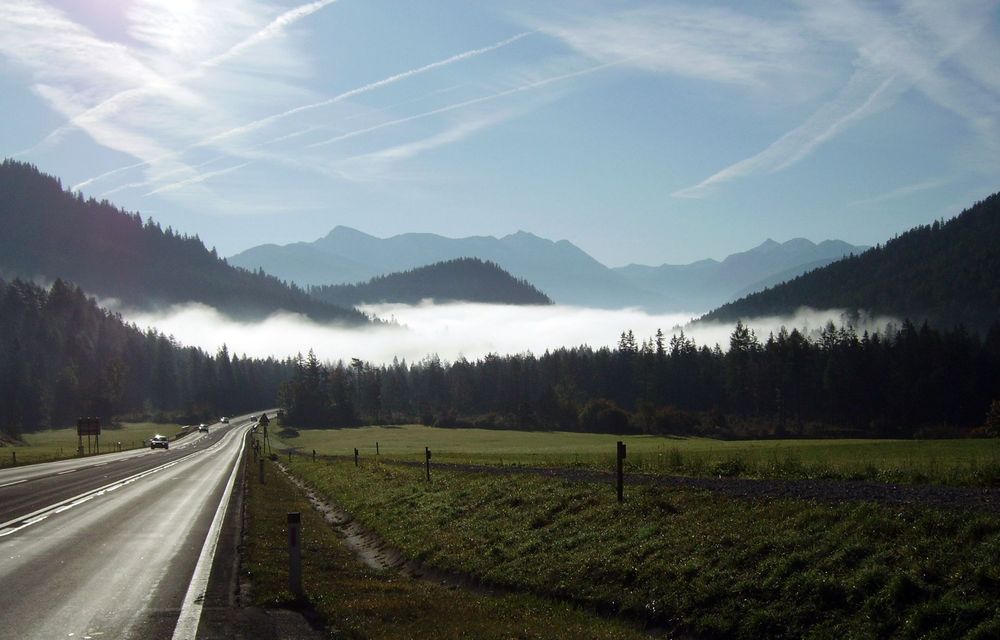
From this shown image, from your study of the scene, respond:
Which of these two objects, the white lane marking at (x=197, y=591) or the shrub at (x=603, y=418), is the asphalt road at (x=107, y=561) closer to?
the white lane marking at (x=197, y=591)

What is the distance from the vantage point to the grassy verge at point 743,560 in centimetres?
1051

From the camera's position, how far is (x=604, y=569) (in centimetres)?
1455

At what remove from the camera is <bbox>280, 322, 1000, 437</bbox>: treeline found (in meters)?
115

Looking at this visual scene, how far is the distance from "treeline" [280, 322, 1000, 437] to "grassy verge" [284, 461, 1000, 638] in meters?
89.4

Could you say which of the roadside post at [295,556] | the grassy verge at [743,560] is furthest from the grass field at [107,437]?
the roadside post at [295,556]

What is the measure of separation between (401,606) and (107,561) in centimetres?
652

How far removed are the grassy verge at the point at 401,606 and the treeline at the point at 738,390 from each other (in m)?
Result: 93.4

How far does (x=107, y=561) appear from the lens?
15.2 m

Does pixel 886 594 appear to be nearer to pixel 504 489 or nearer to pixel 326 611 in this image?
pixel 326 611

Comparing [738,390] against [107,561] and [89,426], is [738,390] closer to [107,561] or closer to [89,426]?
[89,426]

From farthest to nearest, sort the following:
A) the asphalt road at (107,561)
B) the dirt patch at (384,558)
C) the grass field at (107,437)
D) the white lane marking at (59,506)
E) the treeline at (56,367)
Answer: the treeline at (56,367) → the grass field at (107,437) → the white lane marking at (59,506) → the dirt patch at (384,558) → the asphalt road at (107,561)

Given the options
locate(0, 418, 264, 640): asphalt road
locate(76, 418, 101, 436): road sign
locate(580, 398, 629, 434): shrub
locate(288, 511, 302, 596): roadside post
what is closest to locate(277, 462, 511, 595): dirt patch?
locate(0, 418, 264, 640): asphalt road

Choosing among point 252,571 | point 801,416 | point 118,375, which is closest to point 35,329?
point 118,375

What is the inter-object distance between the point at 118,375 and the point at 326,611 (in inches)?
7199
